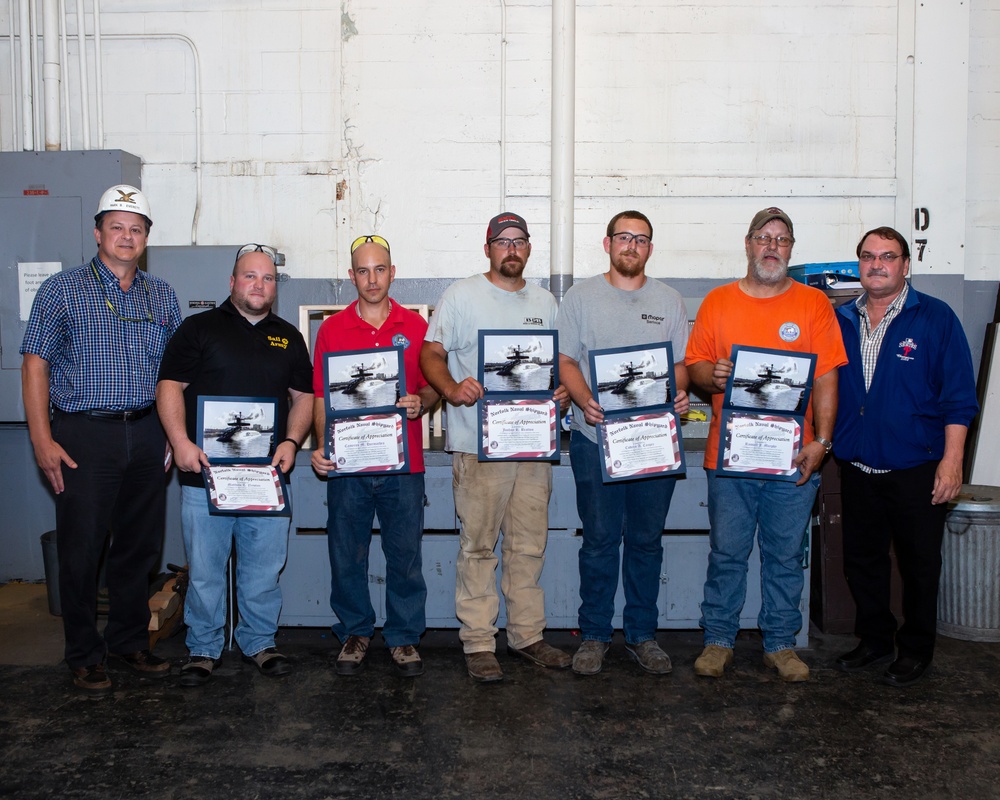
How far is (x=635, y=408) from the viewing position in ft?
10.9

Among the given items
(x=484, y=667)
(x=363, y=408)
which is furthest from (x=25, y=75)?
(x=484, y=667)

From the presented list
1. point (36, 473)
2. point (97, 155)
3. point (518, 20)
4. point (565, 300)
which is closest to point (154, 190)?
point (97, 155)

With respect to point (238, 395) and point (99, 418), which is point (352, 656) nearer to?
point (238, 395)

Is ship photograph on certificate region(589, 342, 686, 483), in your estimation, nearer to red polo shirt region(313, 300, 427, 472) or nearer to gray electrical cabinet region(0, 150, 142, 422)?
red polo shirt region(313, 300, 427, 472)

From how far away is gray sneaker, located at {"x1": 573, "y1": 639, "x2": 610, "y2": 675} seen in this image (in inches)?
135

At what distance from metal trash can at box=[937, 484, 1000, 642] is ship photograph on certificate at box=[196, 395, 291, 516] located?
3.08m

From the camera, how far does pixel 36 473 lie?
491 centimetres

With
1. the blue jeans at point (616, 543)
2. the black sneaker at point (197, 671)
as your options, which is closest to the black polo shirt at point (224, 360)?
the black sneaker at point (197, 671)

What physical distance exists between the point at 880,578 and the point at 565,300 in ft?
5.88

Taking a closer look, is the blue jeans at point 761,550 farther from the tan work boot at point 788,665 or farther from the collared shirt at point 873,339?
the collared shirt at point 873,339

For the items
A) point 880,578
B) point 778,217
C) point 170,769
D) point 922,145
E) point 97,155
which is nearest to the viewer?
point 170,769

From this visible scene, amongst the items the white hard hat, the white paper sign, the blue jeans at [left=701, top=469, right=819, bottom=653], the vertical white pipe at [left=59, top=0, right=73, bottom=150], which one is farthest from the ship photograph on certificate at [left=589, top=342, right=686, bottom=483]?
the vertical white pipe at [left=59, top=0, right=73, bottom=150]

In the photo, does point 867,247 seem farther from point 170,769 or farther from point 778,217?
point 170,769

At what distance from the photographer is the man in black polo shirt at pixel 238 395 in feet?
11.0
